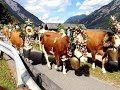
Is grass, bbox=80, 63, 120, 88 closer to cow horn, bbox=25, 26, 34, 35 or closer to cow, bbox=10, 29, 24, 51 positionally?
cow horn, bbox=25, 26, 34, 35

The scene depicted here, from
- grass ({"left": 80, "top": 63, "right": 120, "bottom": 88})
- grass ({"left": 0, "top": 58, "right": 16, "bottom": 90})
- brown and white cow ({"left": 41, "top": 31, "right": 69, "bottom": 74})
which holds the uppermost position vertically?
brown and white cow ({"left": 41, "top": 31, "right": 69, "bottom": 74})

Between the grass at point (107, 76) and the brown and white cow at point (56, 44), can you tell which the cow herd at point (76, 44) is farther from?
the grass at point (107, 76)

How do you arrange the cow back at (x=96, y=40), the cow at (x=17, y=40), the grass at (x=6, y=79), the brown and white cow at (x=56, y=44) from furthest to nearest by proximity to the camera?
the cow at (x=17, y=40) → the cow back at (x=96, y=40) → the brown and white cow at (x=56, y=44) → the grass at (x=6, y=79)

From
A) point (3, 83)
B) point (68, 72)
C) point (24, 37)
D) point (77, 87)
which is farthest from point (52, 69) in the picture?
point (3, 83)

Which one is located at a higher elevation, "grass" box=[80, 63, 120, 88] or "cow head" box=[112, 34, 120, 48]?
"cow head" box=[112, 34, 120, 48]

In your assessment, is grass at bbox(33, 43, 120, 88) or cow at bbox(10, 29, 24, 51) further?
cow at bbox(10, 29, 24, 51)

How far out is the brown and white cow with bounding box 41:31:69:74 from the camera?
16.4m

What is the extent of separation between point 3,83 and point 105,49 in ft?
24.4

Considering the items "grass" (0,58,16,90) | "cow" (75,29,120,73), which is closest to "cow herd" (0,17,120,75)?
"cow" (75,29,120,73)

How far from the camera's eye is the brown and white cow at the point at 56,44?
16359 millimetres

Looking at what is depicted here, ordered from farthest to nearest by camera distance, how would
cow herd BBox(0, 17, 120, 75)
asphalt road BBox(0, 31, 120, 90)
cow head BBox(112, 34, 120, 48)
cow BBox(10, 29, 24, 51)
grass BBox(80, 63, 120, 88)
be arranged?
1. cow BBox(10, 29, 24, 51)
2. cow head BBox(112, 34, 120, 48)
3. cow herd BBox(0, 17, 120, 75)
4. grass BBox(80, 63, 120, 88)
5. asphalt road BBox(0, 31, 120, 90)

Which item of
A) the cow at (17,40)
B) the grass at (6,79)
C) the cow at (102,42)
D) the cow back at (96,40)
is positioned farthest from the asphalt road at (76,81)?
the cow at (17,40)

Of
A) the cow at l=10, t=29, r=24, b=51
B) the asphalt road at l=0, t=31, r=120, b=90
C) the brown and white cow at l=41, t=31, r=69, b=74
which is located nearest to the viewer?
the asphalt road at l=0, t=31, r=120, b=90

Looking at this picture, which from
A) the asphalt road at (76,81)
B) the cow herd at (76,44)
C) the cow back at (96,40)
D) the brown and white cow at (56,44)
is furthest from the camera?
the cow back at (96,40)
